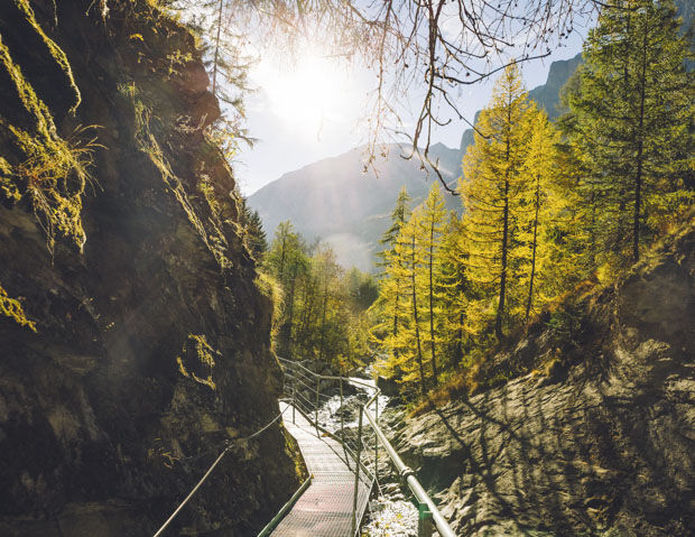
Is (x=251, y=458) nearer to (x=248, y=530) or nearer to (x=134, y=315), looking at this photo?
(x=248, y=530)

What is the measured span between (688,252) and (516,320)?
8.00 meters

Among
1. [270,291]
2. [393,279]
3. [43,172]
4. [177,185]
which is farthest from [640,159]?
[43,172]

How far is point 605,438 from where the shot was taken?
6.07 metres

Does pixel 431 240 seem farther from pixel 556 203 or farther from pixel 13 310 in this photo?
pixel 13 310

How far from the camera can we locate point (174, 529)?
3.50 m

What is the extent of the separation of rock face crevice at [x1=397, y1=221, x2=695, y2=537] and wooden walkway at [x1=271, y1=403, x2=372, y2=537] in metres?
Answer: 2.68

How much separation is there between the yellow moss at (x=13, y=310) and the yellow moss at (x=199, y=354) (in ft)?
5.82

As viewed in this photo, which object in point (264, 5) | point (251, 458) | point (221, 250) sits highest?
point (264, 5)

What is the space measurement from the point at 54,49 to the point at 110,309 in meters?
2.76

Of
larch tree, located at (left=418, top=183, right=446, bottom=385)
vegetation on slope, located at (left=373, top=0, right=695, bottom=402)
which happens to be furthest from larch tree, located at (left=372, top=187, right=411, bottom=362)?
larch tree, located at (left=418, top=183, right=446, bottom=385)

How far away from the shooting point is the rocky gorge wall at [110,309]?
2.61 metres

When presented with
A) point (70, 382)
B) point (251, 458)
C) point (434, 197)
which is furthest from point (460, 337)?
point (70, 382)

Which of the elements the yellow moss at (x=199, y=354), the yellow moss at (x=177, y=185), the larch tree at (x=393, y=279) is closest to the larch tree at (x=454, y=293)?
the larch tree at (x=393, y=279)

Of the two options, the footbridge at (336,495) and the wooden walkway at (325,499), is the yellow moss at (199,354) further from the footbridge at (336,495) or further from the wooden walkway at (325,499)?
the wooden walkway at (325,499)
